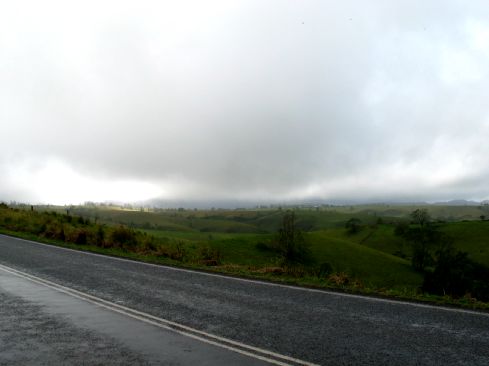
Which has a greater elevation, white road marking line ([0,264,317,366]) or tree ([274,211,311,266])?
white road marking line ([0,264,317,366])

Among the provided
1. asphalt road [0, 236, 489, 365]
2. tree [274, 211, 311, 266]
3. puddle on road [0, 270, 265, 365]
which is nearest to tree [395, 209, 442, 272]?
tree [274, 211, 311, 266]

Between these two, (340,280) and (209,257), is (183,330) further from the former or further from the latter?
(209,257)

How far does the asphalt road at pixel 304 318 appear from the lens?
6633 millimetres

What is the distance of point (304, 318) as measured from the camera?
891cm

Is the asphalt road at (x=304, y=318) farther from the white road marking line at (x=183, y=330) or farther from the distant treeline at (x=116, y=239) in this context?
the distant treeline at (x=116, y=239)

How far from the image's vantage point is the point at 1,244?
25.8 m

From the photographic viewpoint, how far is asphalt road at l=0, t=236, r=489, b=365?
6633 millimetres

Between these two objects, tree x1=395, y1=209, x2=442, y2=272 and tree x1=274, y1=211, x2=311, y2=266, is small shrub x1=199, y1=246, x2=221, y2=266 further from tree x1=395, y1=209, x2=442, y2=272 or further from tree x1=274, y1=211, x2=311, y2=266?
tree x1=395, y1=209, x2=442, y2=272

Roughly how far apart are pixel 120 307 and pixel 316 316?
15.5 feet

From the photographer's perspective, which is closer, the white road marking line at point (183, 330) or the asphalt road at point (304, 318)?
the white road marking line at point (183, 330)

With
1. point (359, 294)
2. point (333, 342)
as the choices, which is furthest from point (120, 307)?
point (359, 294)

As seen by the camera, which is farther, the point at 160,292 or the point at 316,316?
the point at 160,292

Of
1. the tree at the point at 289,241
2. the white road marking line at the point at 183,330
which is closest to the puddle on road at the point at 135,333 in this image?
the white road marking line at the point at 183,330

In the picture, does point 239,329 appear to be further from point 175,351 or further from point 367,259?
point 367,259
